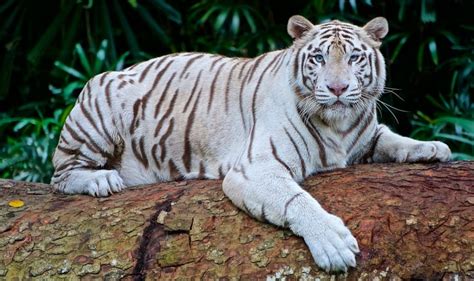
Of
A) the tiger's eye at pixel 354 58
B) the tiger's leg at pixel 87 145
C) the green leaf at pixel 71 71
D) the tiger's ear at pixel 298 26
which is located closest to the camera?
the tiger's eye at pixel 354 58

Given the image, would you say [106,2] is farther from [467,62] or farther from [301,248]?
[301,248]

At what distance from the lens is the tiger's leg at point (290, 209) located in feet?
10.1

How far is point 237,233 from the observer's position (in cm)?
334

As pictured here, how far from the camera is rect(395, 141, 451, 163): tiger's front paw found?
366cm

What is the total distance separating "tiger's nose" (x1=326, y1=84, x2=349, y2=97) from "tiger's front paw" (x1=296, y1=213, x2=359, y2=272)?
565 mm

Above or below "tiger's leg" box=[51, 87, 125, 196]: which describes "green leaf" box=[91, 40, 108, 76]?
below

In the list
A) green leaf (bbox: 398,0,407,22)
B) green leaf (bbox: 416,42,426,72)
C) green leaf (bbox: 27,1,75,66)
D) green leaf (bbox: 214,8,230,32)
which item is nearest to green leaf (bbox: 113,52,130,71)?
green leaf (bbox: 27,1,75,66)

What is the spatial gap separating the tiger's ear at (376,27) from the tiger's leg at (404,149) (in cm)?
46

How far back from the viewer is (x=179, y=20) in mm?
6699

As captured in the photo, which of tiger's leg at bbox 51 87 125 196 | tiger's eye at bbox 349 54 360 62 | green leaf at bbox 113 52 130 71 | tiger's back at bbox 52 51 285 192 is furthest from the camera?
green leaf at bbox 113 52 130 71

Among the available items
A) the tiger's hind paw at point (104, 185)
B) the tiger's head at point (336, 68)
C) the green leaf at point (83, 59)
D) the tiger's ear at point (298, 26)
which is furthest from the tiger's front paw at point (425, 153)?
the green leaf at point (83, 59)

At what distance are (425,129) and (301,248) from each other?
2809 millimetres

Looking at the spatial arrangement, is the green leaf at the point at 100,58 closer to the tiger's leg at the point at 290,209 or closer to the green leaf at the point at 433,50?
the green leaf at the point at 433,50

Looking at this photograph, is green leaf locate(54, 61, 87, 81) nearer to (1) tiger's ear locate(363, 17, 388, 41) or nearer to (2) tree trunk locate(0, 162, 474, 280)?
(2) tree trunk locate(0, 162, 474, 280)
